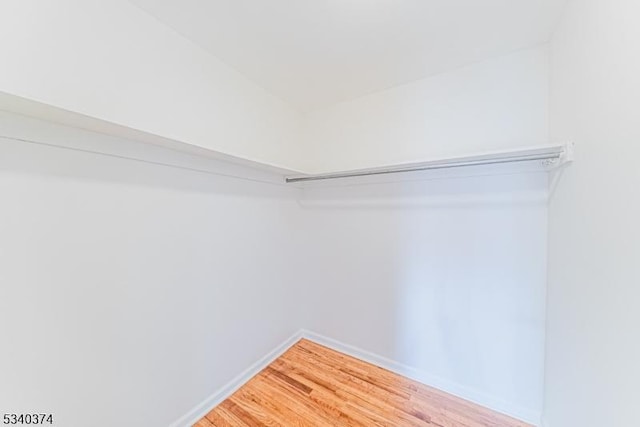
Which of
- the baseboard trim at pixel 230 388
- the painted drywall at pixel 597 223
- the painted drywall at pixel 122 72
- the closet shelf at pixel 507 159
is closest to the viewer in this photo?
the painted drywall at pixel 597 223

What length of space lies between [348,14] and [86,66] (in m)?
1.27

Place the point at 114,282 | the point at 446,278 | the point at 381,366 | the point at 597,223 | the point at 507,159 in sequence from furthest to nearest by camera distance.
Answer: the point at 381,366
the point at 446,278
the point at 507,159
the point at 114,282
the point at 597,223

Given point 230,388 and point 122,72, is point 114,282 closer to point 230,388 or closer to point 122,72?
point 122,72

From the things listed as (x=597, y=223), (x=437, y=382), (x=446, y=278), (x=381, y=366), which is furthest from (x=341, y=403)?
(x=597, y=223)

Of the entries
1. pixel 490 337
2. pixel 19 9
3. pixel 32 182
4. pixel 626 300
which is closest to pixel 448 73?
pixel 626 300

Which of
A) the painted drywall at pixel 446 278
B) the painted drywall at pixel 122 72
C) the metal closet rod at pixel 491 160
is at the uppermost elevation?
the painted drywall at pixel 122 72

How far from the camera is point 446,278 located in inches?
70.2

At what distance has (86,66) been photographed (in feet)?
3.60

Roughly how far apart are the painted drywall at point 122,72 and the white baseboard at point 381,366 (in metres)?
1.66

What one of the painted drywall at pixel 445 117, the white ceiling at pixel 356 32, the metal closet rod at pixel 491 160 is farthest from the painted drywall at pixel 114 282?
the metal closet rod at pixel 491 160

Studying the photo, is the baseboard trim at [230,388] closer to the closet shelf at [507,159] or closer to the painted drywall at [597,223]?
the closet shelf at [507,159]

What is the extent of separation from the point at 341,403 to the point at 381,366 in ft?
1.73

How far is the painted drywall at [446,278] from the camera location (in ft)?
5.01

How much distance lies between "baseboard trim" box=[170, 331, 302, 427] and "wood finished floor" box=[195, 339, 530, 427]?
0.03 meters
